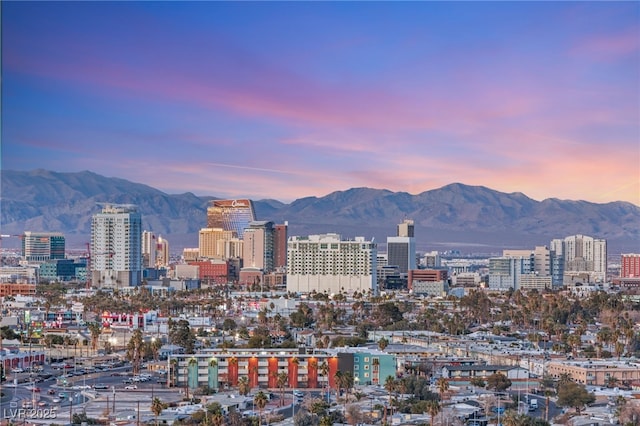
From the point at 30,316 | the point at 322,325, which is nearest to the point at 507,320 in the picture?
the point at 322,325

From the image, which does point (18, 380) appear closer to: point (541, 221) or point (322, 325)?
point (322, 325)

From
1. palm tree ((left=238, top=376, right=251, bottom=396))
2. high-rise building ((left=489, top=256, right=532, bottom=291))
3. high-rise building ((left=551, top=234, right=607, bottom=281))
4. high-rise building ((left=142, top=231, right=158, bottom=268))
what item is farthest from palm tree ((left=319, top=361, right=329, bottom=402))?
high-rise building ((left=142, top=231, right=158, bottom=268))

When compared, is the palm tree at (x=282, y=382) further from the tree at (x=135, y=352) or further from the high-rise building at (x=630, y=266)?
the high-rise building at (x=630, y=266)

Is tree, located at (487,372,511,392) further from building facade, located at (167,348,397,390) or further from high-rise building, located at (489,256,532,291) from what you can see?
high-rise building, located at (489,256,532,291)

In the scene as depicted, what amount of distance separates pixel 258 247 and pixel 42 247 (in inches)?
631

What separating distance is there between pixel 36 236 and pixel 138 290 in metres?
28.3

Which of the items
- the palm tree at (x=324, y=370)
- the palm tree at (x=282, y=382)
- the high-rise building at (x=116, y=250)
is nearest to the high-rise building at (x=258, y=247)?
the high-rise building at (x=116, y=250)

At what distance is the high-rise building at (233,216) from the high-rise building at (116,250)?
52.2 metres

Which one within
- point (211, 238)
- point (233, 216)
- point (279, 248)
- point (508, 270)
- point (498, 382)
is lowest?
point (498, 382)

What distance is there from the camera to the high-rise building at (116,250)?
75.4m

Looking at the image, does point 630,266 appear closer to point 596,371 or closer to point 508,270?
point 508,270

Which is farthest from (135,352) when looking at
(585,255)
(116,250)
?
(585,255)

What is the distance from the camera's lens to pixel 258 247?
A: 94.4m

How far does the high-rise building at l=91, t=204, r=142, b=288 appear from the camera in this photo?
247ft
